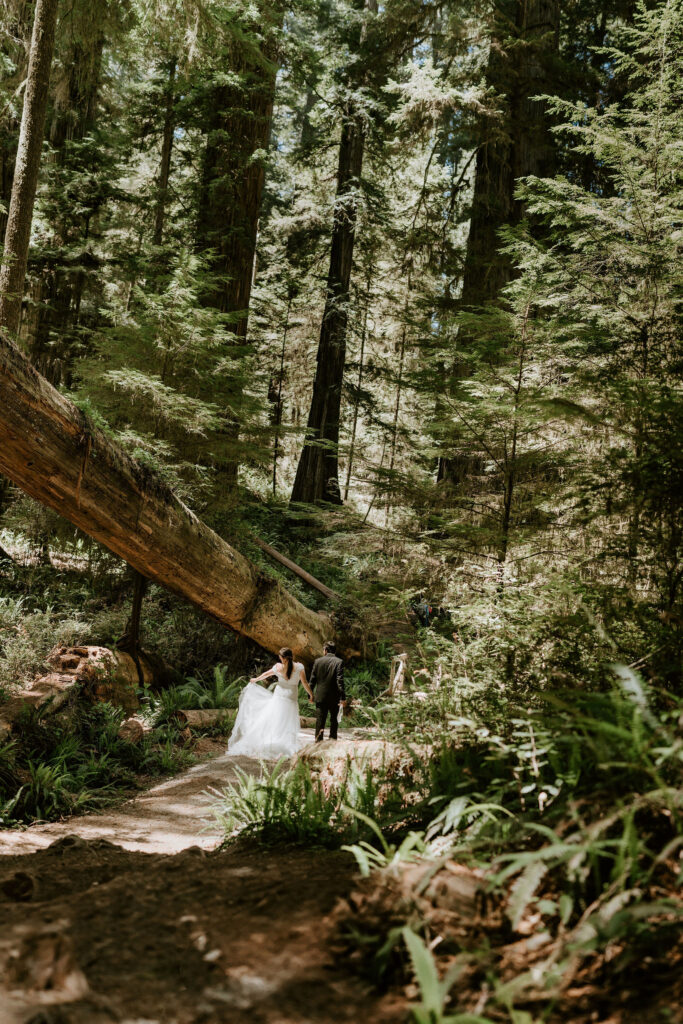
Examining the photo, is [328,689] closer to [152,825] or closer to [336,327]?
[152,825]

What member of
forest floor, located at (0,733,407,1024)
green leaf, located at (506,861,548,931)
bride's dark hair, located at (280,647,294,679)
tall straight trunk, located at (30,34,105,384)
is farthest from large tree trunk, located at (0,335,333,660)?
tall straight trunk, located at (30,34,105,384)

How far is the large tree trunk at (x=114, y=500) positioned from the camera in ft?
19.9

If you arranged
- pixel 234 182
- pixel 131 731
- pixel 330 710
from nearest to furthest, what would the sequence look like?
pixel 131 731, pixel 330 710, pixel 234 182

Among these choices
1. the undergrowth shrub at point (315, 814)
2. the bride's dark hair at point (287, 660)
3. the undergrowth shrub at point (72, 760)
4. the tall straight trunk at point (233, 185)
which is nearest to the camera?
the undergrowth shrub at point (315, 814)

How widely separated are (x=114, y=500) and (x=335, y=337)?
11559mm

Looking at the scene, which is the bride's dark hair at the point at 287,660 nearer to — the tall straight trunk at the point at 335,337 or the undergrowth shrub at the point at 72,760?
the undergrowth shrub at the point at 72,760

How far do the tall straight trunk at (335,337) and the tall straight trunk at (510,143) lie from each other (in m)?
4.86

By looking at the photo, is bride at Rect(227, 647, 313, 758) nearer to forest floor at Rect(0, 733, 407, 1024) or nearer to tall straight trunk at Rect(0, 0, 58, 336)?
forest floor at Rect(0, 733, 407, 1024)

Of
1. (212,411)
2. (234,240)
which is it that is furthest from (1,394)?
(234,240)

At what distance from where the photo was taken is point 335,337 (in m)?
17.1

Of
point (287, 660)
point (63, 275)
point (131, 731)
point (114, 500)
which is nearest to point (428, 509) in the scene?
point (287, 660)

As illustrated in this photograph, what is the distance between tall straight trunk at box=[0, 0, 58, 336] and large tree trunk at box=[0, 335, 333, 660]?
207 centimetres

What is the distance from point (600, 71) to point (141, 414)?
42.6ft

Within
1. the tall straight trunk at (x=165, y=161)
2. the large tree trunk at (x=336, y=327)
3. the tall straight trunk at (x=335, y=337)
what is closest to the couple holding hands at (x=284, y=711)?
the large tree trunk at (x=336, y=327)
